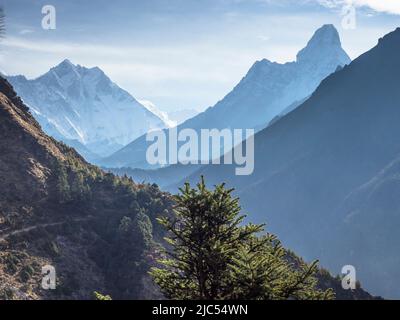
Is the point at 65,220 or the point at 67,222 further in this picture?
the point at 65,220

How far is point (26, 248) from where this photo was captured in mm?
67125

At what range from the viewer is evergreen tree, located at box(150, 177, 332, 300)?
810 inches

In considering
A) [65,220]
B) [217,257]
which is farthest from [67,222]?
[217,257]

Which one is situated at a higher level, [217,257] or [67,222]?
[67,222]

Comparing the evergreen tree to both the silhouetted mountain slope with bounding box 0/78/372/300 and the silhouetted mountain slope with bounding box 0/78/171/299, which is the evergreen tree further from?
the silhouetted mountain slope with bounding box 0/78/372/300

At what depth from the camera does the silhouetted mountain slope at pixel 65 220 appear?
219ft

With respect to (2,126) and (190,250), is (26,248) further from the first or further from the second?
(190,250)

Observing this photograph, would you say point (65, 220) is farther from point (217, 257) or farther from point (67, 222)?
point (217, 257)

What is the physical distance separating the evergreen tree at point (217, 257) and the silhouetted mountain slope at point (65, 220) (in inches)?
1615

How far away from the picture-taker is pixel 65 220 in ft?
Result: 256

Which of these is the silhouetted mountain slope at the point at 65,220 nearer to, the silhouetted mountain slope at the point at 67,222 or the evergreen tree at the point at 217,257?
the silhouetted mountain slope at the point at 67,222

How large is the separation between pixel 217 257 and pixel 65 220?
60.6 meters
